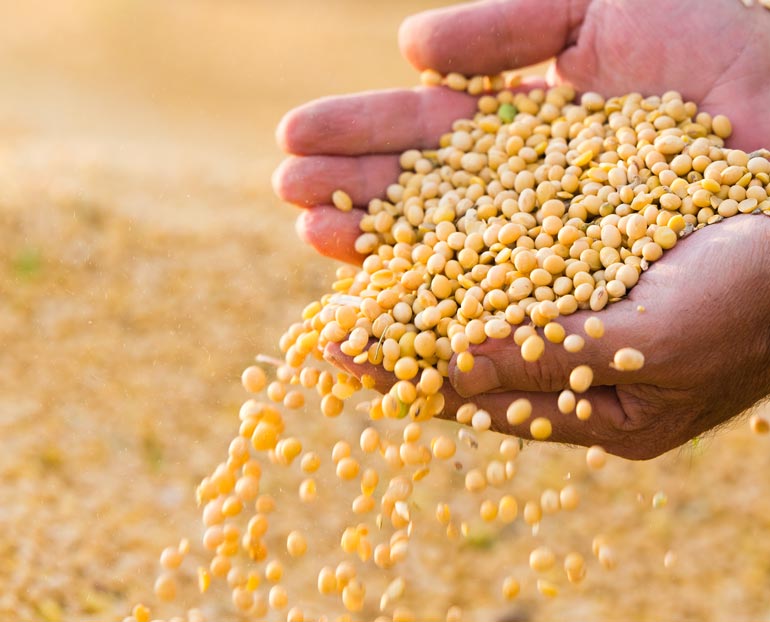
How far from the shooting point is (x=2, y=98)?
243 inches

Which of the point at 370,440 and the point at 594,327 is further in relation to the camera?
the point at 370,440

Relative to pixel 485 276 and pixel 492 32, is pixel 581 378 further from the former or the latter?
pixel 492 32

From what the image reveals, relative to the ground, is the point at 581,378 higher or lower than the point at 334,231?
lower

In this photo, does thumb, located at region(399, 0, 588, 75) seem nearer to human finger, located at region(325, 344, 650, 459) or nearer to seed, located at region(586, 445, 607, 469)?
human finger, located at region(325, 344, 650, 459)

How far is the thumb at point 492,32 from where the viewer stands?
230cm

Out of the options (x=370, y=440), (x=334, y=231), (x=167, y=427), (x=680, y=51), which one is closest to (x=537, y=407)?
(x=370, y=440)

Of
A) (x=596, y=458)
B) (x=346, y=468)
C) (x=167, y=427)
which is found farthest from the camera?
(x=167, y=427)

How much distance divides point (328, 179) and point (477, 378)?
2.49 feet

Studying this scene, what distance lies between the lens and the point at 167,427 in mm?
2881

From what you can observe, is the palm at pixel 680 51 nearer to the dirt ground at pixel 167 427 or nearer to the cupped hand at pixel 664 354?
the cupped hand at pixel 664 354

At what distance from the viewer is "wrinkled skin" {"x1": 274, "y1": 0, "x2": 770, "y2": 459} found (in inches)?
63.5

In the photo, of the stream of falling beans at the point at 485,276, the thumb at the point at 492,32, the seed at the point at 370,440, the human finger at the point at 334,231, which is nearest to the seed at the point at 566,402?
the stream of falling beans at the point at 485,276

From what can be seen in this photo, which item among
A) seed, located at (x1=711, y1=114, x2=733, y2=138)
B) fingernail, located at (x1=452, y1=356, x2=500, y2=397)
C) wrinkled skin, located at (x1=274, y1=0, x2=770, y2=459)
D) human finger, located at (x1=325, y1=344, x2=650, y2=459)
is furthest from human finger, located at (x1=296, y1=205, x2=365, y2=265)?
seed, located at (x1=711, y1=114, x2=733, y2=138)

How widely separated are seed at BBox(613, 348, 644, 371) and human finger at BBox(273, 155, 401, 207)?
84 centimetres
